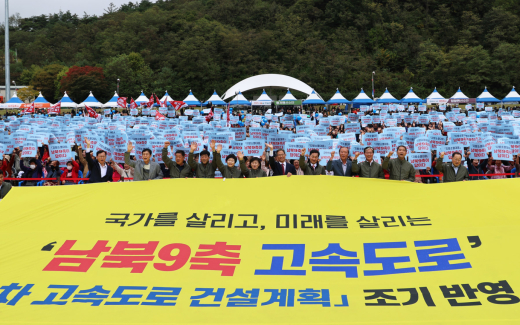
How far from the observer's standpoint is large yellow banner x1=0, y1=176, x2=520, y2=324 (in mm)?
5094

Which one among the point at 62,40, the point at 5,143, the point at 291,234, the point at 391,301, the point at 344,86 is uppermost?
the point at 62,40

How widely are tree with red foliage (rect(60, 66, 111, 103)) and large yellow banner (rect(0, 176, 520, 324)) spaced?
2694 inches

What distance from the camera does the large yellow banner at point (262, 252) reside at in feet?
16.7

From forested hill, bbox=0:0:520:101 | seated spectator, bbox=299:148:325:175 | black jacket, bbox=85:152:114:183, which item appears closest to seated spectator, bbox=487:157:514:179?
seated spectator, bbox=299:148:325:175

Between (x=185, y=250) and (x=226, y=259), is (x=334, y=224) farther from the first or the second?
(x=185, y=250)

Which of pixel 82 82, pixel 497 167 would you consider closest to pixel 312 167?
pixel 497 167

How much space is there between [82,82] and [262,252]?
233ft

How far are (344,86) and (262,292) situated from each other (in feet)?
224

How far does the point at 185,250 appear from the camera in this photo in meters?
6.17

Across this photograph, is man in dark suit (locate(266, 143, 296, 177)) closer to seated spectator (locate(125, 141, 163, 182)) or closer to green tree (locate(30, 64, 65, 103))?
seated spectator (locate(125, 141, 163, 182))

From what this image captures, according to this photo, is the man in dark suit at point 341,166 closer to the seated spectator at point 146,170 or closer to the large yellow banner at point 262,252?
the large yellow banner at point 262,252

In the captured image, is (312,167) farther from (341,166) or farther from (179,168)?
(179,168)

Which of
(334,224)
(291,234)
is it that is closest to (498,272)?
(334,224)

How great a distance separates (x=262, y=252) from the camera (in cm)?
611
